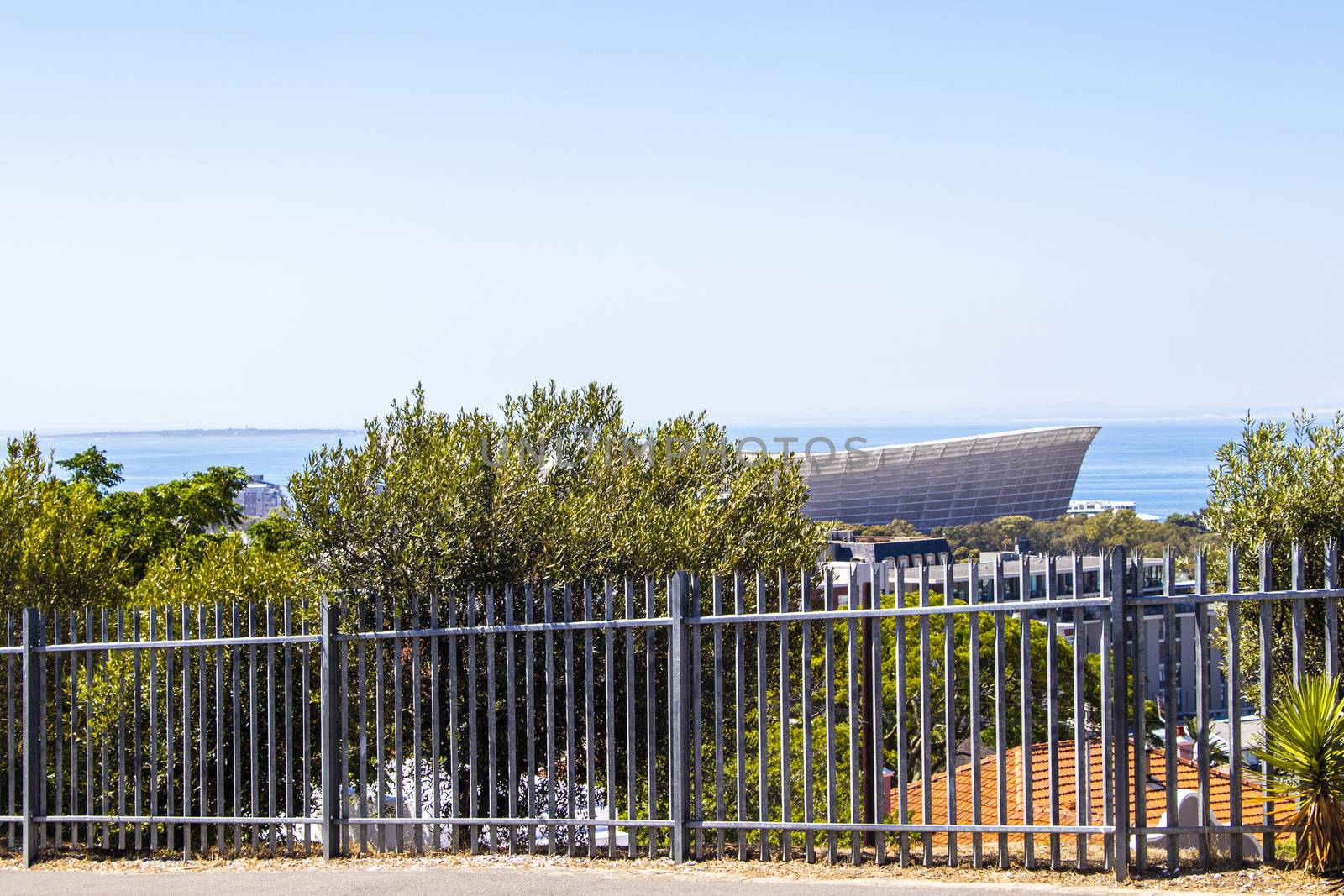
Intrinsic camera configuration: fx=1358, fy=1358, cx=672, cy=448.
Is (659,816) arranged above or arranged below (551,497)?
below

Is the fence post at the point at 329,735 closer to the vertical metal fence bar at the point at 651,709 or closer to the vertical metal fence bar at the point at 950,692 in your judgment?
the vertical metal fence bar at the point at 651,709

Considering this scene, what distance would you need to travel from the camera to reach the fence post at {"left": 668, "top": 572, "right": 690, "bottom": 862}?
291 inches

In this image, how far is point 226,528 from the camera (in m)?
40.3

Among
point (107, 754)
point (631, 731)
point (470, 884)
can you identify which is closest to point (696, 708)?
point (631, 731)

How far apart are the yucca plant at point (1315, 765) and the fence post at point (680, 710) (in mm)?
2933

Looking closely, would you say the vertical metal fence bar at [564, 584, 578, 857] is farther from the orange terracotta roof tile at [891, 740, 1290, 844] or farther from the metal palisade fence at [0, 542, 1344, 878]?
the orange terracotta roof tile at [891, 740, 1290, 844]

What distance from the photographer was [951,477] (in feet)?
568

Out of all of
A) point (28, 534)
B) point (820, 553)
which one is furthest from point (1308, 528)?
point (28, 534)

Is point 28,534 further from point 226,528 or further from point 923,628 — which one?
point 226,528

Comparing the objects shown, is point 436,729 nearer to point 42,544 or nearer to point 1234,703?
point 1234,703

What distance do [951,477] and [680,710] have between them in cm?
16953

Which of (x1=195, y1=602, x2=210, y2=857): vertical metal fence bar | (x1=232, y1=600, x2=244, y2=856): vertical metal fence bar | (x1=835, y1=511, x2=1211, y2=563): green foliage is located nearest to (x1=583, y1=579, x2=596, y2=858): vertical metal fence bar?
(x1=232, y1=600, x2=244, y2=856): vertical metal fence bar

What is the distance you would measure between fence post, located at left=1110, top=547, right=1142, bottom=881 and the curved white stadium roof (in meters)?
162

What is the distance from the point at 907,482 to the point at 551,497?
163068 mm
